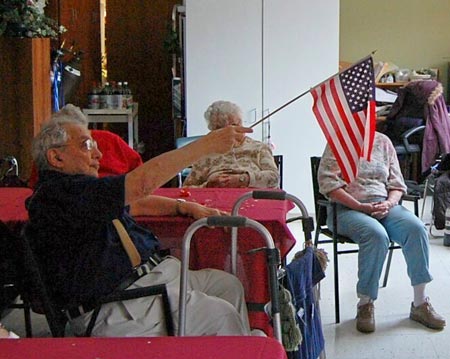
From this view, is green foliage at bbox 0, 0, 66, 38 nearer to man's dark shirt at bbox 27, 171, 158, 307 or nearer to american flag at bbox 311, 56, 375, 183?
american flag at bbox 311, 56, 375, 183

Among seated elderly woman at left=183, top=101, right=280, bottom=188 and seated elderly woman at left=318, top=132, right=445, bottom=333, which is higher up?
seated elderly woman at left=183, top=101, right=280, bottom=188

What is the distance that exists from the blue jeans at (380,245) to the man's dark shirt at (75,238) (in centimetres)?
152

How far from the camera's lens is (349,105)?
277cm

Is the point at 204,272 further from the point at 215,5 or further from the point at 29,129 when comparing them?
the point at 215,5

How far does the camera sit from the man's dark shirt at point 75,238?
1.92m

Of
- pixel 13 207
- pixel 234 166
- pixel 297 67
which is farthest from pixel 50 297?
pixel 297 67

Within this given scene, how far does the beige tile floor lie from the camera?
2926 mm

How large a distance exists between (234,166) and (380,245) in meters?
0.89

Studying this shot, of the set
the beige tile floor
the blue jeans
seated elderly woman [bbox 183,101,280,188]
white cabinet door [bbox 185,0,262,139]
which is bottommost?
the beige tile floor

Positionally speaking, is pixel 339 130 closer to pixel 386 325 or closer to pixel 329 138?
pixel 329 138

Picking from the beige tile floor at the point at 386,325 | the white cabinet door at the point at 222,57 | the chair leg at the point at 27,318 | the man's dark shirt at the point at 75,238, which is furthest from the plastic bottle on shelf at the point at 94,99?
the man's dark shirt at the point at 75,238

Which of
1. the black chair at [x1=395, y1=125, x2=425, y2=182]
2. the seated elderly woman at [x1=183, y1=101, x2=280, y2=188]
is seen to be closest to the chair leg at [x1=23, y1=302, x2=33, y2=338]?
the seated elderly woman at [x1=183, y1=101, x2=280, y2=188]

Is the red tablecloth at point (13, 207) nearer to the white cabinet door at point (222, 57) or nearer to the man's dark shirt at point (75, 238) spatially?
the man's dark shirt at point (75, 238)

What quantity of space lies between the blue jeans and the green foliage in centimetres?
273
